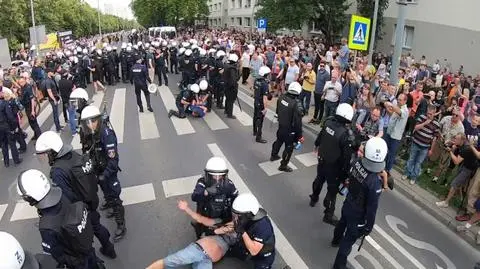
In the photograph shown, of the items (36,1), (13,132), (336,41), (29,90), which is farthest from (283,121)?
(36,1)

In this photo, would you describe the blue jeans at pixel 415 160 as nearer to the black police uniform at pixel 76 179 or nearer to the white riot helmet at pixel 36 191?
the black police uniform at pixel 76 179

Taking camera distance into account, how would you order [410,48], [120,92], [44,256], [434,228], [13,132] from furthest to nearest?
1. [410,48]
2. [120,92]
3. [13,132]
4. [434,228]
5. [44,256]

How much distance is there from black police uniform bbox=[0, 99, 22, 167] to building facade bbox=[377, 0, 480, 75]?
16.0 metres

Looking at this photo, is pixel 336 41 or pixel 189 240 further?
pixel 336 41

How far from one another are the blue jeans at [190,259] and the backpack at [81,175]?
134 cm

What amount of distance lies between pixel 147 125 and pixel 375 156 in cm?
863

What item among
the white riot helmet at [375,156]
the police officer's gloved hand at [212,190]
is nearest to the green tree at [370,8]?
the white riot helmet at [375,156]

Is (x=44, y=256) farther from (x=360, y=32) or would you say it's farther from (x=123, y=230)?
(x=360, y=32)

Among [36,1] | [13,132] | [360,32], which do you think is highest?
[36,1]

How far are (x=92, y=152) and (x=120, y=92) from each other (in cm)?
1232

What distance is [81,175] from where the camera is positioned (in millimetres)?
4836

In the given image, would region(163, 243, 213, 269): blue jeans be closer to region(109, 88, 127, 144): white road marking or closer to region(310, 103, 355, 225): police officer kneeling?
region(310, 103, 355, 225): police officer kneeling

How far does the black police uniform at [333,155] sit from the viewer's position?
6.08 m

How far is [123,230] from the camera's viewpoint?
19.8 feet
